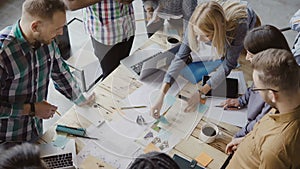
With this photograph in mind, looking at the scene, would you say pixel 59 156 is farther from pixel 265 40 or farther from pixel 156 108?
pixel 265 40

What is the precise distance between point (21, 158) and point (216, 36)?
4.10 feet

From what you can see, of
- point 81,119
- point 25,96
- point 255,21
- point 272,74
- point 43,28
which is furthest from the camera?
point 255,21

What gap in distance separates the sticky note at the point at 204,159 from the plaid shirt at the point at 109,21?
0.92 m

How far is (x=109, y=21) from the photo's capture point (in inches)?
88.2

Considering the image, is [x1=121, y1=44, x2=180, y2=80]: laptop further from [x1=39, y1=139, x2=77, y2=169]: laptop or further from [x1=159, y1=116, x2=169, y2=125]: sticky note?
[x1=39, y1=139, x2=77, y2=169]: laptop

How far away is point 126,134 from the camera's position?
183cm

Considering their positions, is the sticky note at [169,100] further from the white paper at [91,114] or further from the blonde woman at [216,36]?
the white paper at [91,114]

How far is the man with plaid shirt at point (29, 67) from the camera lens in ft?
5.38

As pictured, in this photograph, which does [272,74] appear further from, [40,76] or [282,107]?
[40,76]

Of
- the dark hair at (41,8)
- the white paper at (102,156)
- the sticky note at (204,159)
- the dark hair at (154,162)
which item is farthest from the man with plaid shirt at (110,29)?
the dark hair at (154,162)

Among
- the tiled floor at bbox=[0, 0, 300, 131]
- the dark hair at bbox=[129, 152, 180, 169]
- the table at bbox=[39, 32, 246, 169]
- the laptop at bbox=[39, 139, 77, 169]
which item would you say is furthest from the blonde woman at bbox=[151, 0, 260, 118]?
the tiled floor at bbox=[0, 0, 300, 131]

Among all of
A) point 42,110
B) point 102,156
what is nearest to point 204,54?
point 102,156

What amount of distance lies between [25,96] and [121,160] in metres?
0.53

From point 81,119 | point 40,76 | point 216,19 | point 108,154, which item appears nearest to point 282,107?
point 216,19
